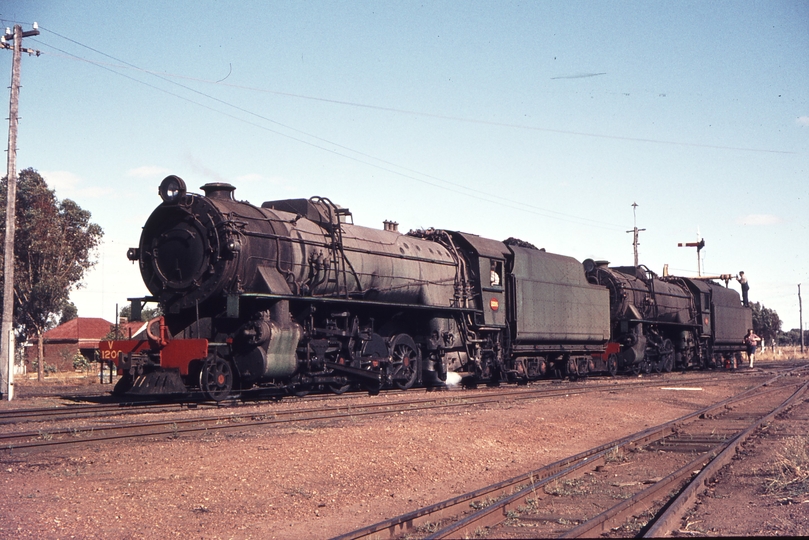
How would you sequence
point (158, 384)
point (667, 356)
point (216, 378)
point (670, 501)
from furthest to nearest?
1. point (667, 356)
2. point (216, 378)
3. point (158, 384)
4. point (670, 501)

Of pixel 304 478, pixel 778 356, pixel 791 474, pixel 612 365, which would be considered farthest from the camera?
pixel 778 356

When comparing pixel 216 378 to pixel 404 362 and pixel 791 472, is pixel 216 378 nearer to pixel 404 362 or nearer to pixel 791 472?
pixel 404 362

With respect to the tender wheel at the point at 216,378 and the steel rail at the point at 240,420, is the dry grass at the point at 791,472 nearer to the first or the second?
the steel rail at the point at 240,420

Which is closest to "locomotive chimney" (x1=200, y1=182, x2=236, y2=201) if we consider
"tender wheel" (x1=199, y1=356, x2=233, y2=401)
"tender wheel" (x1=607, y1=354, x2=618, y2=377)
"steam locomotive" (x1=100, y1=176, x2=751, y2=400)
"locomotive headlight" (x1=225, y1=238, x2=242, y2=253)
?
"steam locomotive" (x1=100, y1=176, x2=751, y2=400)

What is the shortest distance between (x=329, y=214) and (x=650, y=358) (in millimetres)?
19841

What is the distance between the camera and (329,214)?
17.1m

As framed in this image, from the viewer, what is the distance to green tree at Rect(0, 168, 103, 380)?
3597 centimetres

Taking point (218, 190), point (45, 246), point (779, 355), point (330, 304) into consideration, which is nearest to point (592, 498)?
point (330, 304)

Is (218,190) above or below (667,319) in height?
above

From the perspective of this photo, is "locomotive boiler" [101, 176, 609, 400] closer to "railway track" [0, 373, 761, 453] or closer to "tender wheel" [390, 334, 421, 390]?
"tender wheel" [390, 334, 421, 390]

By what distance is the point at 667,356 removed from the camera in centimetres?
3316

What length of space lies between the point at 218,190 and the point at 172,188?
1.02 metres

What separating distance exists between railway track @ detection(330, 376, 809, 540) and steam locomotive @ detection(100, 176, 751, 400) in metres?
6.94

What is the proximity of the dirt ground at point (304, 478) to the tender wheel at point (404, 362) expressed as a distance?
16.7ft
